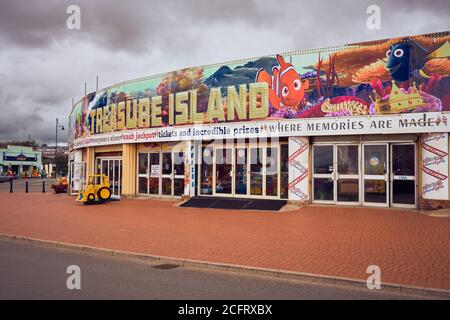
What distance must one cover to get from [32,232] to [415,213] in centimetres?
1245

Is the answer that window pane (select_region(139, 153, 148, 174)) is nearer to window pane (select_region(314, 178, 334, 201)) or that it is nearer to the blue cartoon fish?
window pane (select_region(314, 178, 334, 201))

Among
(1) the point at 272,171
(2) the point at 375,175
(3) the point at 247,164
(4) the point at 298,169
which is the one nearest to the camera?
(2) the point at 375,175

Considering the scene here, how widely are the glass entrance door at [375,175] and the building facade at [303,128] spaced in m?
0.04

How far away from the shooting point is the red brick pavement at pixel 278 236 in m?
7.25

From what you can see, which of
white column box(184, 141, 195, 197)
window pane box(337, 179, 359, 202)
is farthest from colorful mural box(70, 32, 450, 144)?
window pane box(337, 179, 359, 202)

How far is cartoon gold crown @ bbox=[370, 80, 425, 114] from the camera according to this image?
1407 centimetres

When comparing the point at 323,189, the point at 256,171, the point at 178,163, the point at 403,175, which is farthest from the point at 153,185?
the point at 403,175

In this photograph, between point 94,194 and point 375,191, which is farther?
point 94,194

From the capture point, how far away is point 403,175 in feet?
48.1

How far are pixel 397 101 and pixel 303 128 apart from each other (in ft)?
11.9

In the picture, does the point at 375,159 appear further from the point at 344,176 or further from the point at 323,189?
the point at 323,189

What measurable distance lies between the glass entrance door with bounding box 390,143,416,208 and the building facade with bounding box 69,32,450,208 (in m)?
0.04

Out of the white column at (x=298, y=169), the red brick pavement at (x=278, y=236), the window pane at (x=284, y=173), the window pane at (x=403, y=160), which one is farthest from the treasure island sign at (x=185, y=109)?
the window pane at (x=403, y=160)

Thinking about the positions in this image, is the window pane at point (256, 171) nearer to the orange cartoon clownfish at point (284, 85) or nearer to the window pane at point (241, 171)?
the window pane at point (241, 171)
